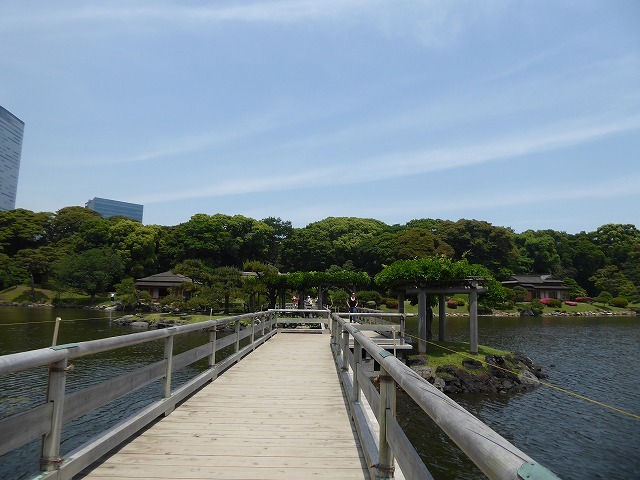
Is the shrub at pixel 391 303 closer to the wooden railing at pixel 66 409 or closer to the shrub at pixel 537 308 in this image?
the shrub at pixel 537 308

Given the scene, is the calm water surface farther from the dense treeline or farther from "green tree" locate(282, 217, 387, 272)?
"green tree" locate(282, 217, 387, 272)

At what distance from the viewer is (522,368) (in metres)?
15.9

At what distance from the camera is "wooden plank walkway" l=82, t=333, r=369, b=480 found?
3.01m

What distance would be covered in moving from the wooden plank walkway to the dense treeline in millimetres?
48083

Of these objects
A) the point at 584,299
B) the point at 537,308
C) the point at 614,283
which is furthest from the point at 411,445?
the point at 614,283

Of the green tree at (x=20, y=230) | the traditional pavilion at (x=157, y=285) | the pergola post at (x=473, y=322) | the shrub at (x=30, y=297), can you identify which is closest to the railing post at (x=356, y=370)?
the pergola post at (x=473, y=322)

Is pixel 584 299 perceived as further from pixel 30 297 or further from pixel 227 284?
pixel 30 297

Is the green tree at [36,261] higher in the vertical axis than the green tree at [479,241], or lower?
lower

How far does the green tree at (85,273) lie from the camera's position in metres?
46.4

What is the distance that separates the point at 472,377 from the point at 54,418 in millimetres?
14037

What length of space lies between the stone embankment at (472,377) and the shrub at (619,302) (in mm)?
50484

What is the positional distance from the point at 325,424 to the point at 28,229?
225 feet

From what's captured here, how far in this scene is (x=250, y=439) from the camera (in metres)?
3.75

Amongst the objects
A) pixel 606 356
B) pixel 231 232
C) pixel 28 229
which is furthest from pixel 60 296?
pixel 606 356
